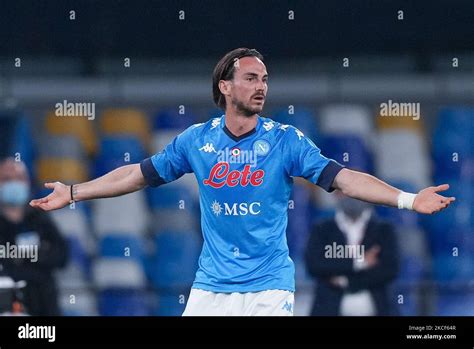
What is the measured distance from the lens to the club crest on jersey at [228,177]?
22.2ft

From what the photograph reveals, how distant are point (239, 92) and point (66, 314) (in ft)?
9.43

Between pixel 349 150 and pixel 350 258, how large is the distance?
99cm

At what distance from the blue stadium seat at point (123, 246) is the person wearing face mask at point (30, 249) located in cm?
42

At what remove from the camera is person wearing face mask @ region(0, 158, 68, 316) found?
9000 millimetres

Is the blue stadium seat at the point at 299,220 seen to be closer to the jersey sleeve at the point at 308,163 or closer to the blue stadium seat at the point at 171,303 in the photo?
the blue stadium seat at the point at 171,303

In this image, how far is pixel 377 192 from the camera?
6.40m

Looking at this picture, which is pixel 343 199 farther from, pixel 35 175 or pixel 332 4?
pixel 35 175

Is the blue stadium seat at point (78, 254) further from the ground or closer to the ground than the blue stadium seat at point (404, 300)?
further from the ground

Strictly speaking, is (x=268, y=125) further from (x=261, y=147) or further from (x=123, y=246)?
(x=123, y=246)

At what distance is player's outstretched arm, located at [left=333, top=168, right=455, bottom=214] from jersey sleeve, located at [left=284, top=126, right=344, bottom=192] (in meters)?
0.05

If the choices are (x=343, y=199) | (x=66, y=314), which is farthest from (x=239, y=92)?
(x=66, y=314)

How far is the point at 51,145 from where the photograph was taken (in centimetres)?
959

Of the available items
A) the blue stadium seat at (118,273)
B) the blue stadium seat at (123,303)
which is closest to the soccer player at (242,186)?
the blue stadium seat at (123,303)

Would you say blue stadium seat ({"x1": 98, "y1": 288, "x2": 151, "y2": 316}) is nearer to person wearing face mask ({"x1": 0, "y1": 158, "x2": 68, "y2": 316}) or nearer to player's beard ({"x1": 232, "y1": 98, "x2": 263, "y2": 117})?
person wearing face mask ({"x1": 0, "y1": 158, "x2": 68, "y2": 316})
